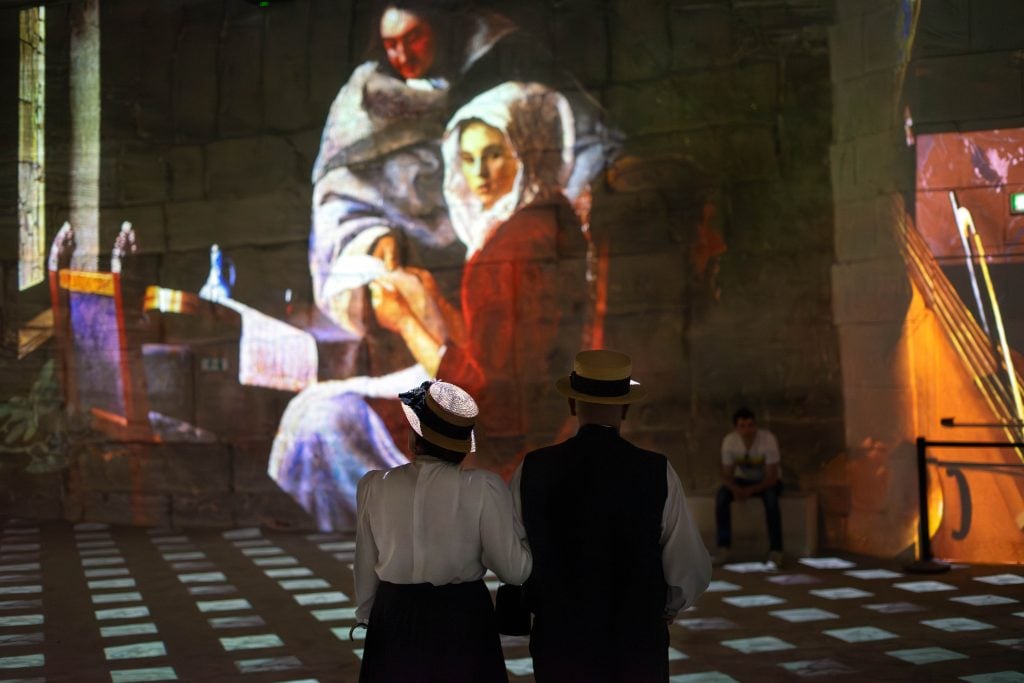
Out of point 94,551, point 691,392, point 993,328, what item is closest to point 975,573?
point 993,328

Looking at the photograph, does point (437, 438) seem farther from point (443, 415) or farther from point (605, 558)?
point (605, 558)

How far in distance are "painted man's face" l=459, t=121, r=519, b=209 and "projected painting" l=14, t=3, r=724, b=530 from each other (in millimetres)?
11

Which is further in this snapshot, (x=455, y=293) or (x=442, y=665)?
(x=455, y=293)

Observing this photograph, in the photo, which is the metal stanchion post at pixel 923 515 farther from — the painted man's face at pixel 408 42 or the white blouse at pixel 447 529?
the white blouse at pixel 447 529

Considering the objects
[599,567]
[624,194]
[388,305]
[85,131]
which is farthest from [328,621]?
[85,131]

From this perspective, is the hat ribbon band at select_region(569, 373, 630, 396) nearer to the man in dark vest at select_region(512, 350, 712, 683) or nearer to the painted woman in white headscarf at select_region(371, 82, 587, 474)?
the man in dark vest at select_region(512, 350, 712, 683)

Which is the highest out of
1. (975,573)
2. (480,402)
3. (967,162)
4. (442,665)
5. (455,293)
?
(967,162)

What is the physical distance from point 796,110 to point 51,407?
669cm

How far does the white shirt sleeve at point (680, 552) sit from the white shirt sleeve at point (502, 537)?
1.14ft

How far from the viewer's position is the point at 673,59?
8594 mm

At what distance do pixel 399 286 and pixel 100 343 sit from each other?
2750mm

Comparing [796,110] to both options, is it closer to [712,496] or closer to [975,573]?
[712,496]

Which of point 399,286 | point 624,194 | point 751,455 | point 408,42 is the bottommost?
point 751,455

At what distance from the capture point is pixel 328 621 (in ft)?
19.1
